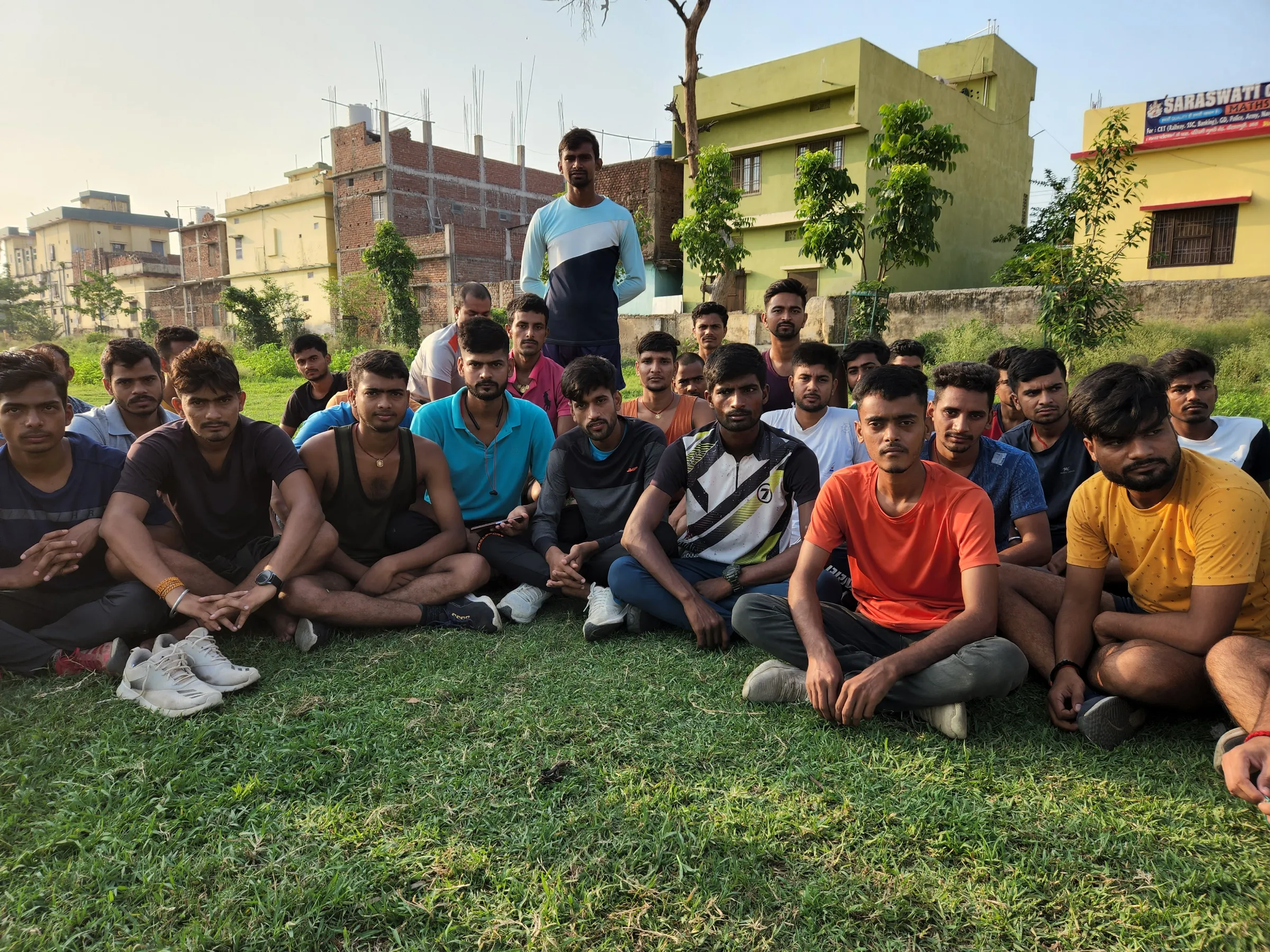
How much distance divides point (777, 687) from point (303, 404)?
5140 millimetres

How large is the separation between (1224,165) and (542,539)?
1912 centimetres

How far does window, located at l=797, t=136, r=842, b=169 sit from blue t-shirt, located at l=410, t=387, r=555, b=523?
1832 cm

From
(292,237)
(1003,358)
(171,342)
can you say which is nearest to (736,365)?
(1003,358)

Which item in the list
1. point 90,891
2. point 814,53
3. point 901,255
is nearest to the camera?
point 90,891

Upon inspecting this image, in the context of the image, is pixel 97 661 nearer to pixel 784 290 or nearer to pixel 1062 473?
pixel 784 290

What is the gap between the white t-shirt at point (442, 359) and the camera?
611 cm

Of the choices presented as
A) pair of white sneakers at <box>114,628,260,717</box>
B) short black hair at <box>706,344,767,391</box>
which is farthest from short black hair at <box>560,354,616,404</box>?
pair of white sneakers at <box>114,628,260,717</box>

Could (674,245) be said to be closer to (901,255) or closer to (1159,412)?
(901,255)

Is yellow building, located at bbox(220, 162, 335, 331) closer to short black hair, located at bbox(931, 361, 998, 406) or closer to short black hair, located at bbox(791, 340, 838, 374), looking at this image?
short black hair, located at bbox(791, 340, 838, 374)

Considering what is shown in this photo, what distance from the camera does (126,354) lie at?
451 cm

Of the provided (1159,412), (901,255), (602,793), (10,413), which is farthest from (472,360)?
(901,255)

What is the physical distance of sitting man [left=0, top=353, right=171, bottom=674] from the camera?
3406 millimetres

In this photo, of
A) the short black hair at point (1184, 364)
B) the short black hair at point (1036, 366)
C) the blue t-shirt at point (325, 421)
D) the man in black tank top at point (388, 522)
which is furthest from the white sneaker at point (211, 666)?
the short black hair at point (1184, 364)

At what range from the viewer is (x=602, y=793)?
2.46 m
